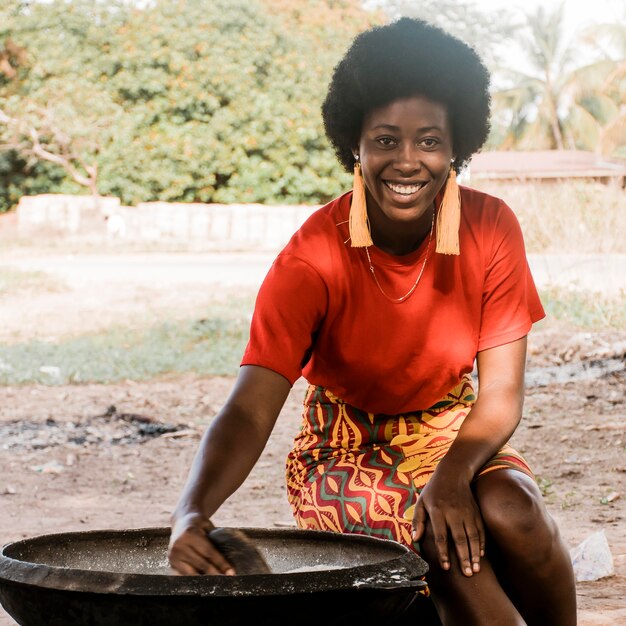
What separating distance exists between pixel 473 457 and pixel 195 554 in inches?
23.9

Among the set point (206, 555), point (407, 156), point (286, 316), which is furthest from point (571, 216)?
point (206, 555)

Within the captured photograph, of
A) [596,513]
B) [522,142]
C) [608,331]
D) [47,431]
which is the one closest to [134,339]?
[47,431]

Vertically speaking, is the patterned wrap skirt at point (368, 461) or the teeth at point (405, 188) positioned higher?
the teeth at point (405, 188)

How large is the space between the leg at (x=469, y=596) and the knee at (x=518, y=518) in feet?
0.21

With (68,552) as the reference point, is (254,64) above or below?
above

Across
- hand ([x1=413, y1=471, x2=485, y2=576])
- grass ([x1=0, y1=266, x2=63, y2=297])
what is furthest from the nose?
grass ([x1=0, y1=266, x2=63, y2=297])

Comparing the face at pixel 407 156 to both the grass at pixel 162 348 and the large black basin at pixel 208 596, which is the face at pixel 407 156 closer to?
the large black basin at pixel 208 596

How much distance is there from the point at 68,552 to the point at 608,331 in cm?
→ 748

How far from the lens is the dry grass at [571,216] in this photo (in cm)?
1119

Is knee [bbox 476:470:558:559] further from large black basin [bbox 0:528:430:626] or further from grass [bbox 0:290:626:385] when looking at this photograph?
grass [bbox 0:290:626:385]

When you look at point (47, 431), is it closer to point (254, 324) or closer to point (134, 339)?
point (134, 339)

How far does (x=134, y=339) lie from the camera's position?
9.15m

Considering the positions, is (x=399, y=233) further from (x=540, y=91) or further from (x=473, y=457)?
(x=540, y=91)

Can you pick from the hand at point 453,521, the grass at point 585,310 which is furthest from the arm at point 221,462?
the grass at point 585,310
